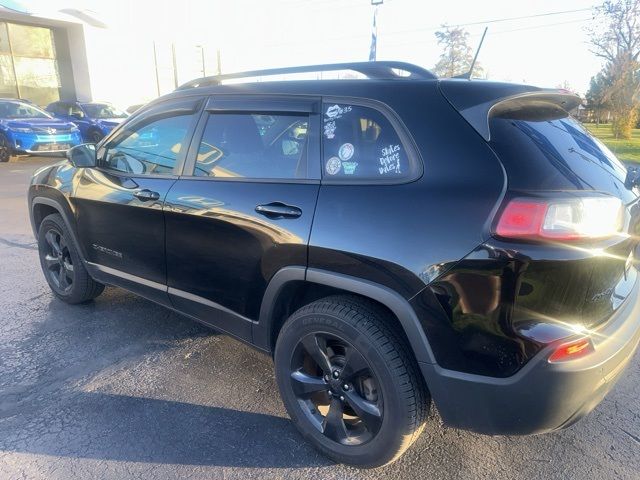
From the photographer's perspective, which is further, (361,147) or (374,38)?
(374,38)

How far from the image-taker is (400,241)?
76.3 inches

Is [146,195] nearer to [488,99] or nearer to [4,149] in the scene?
[488,99]

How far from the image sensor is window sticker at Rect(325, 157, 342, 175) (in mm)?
2266

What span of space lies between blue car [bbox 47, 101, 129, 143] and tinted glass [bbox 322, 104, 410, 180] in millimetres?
15557

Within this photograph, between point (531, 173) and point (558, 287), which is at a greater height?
point (531, 173)

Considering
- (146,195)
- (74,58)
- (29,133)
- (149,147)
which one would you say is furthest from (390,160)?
(74,58)

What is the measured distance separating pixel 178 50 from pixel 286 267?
31.3 metres

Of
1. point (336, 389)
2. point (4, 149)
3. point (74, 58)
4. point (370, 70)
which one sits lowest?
point (4, 149)

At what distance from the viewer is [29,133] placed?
1253 cm

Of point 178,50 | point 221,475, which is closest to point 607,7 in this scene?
point 178,50

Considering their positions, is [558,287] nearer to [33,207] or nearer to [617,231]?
[617,231]

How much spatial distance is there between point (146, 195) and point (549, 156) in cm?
230

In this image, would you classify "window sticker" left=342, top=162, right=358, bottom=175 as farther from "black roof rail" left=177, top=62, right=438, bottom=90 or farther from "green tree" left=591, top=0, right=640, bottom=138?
"green tree" left=591, top=0, right=640, bottom=138

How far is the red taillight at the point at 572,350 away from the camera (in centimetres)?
175
